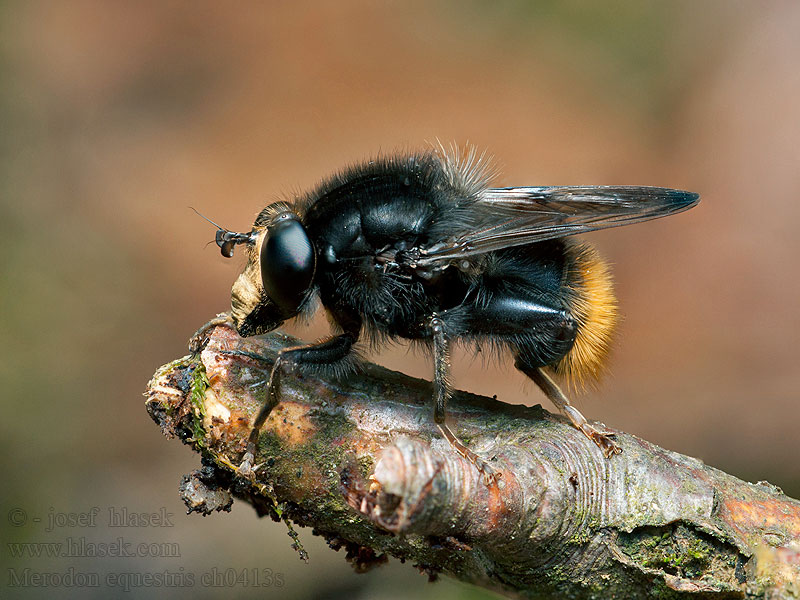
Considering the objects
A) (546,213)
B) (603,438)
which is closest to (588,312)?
(546,213)

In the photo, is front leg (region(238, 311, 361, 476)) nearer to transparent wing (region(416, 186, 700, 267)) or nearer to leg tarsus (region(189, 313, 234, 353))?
leg tarsus (region(189, 313, 234, 353))

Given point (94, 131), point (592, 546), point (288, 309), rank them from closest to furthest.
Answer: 1. point (592, 546)
2. point (288, 309)
3. point (94, 131)

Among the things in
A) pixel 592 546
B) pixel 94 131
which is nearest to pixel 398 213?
pixel 592 546

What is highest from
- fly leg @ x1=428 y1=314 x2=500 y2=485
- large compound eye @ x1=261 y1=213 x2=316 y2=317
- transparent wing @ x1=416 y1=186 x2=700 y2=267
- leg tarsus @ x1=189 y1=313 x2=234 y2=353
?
transparent wing @ x1=416 y1=186 x2=700 y2=267

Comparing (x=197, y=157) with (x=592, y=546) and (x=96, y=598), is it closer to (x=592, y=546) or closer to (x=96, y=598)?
(x=96, y=598)

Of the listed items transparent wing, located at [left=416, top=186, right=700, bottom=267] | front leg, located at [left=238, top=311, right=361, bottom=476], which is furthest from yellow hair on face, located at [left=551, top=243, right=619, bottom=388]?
front leg, located at [left=238, top=311, right=361, bottom=476]

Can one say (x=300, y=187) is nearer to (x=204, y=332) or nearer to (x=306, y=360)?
(x=204, y=332)
